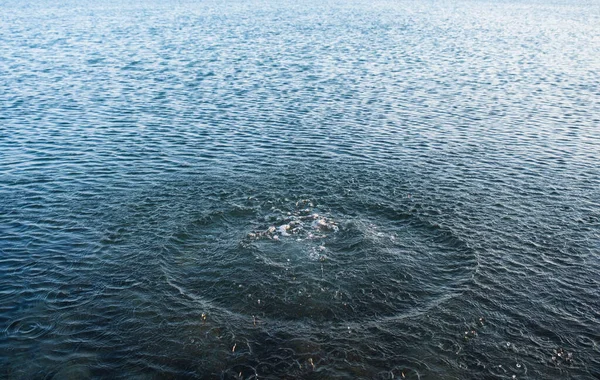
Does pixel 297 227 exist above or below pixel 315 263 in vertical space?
below

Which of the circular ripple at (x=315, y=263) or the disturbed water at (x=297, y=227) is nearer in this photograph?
the disturbed water at (x=297, y=227)

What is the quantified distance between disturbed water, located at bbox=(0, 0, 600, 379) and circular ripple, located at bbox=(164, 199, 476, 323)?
0.14 m

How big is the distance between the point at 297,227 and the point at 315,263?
4.20 m

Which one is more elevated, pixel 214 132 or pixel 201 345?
pixel 201 345

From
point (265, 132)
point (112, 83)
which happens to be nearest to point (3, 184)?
point (265, 132)

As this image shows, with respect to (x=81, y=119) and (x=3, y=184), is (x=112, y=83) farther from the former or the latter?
(x=3, y=184)

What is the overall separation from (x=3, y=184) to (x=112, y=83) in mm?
35275

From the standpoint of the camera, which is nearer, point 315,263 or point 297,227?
point 315,263

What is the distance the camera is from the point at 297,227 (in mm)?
32812

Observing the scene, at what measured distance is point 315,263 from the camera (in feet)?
95.7

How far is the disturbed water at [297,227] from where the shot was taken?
23.0m

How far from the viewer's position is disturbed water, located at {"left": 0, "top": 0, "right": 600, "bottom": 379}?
22984mm

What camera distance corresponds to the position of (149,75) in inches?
3000

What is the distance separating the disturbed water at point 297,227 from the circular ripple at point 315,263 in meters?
0.14
